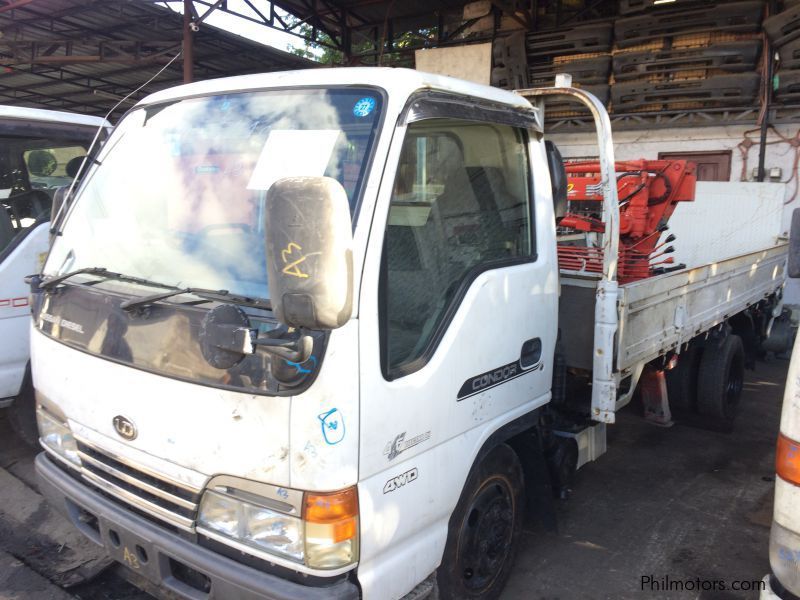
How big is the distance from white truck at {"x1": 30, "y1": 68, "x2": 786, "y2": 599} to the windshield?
1 cm

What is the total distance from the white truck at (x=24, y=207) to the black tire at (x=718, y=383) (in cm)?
485

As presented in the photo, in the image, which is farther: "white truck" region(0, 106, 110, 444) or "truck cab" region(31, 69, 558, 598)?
"white truck" region(0, 106, 110, 444)

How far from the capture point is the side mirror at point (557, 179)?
3070 millimetres

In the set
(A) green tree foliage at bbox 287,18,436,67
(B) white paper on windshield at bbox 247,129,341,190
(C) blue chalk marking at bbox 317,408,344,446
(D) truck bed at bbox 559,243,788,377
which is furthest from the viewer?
(A) green tree foliage at bbox 287,18,436,67

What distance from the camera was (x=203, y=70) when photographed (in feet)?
42.9

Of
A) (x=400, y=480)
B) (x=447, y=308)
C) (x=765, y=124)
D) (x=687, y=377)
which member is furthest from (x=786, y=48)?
(x=400, y=480)

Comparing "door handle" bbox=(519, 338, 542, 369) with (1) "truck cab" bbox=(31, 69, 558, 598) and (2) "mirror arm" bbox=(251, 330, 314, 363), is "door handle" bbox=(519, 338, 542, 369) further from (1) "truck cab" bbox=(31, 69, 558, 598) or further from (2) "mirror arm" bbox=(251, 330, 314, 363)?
(2) "mirror arm" bbox=(251, 330, 314, 363)

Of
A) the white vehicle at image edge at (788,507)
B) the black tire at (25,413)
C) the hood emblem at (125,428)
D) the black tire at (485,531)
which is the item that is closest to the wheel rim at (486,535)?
the black tire at (485,531)

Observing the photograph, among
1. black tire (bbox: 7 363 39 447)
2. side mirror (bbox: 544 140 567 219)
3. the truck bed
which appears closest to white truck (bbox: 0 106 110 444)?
black tire (bbox: 7 363 39 447)

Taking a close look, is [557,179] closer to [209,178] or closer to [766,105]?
[209,178]

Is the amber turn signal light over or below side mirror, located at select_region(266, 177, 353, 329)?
below

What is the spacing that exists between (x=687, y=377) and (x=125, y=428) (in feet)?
14.6

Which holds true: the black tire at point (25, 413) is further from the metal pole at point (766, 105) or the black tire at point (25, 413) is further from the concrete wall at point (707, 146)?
the metal pole at point (766, 105)

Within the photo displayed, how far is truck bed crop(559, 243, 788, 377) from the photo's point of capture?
129 inches
